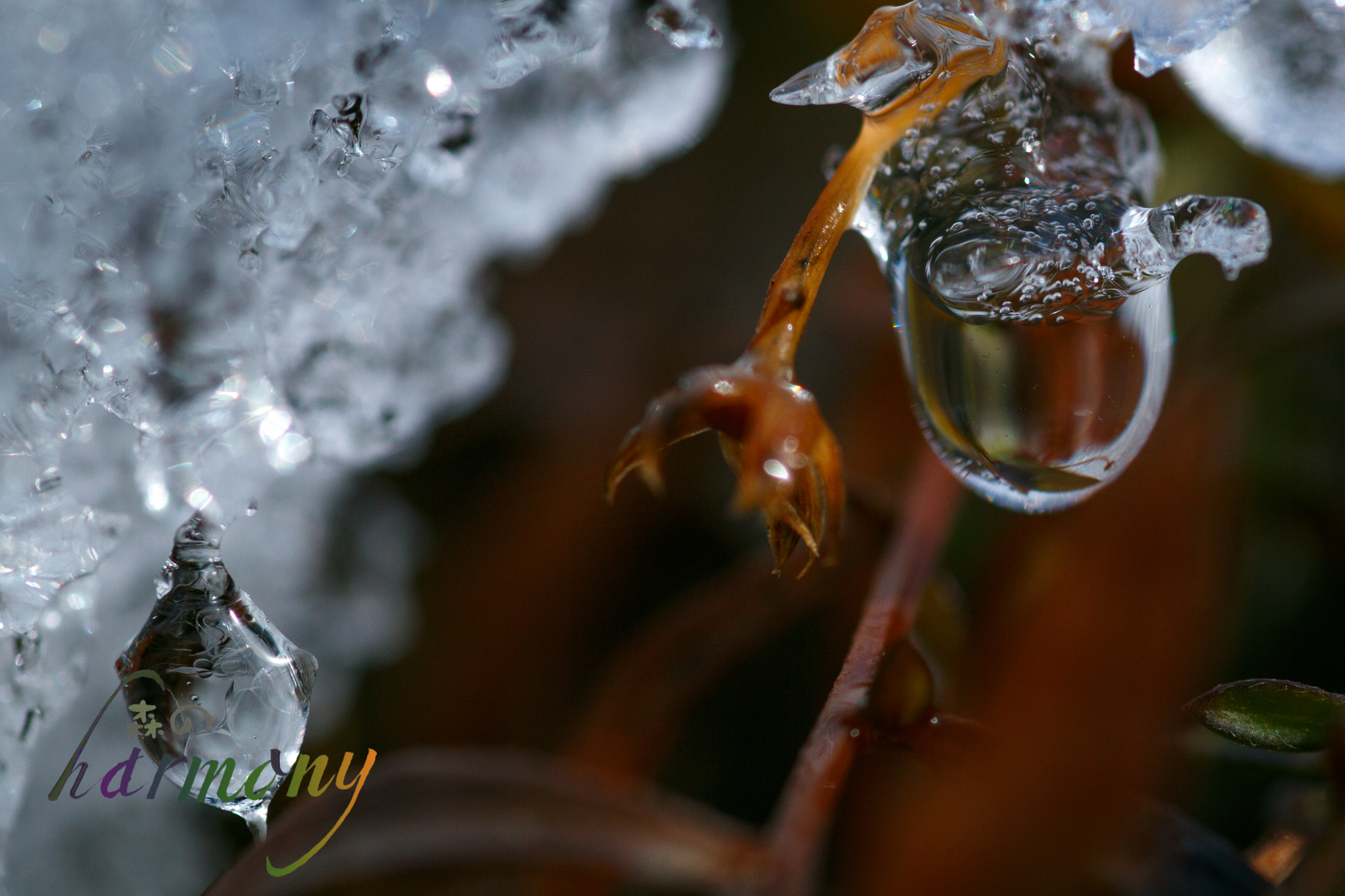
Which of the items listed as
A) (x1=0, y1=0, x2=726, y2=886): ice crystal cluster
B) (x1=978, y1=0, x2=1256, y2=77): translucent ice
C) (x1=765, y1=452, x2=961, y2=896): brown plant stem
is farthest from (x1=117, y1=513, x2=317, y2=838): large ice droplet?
(x1=978, y1=0, x2=1256, y2=77): translucent ice

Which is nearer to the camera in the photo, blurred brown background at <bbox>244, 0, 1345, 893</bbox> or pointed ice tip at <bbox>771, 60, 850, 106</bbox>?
pointed ice tip at <bbox>771, 60, 850, 106</bbox>

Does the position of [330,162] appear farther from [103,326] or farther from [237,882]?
[237,882]

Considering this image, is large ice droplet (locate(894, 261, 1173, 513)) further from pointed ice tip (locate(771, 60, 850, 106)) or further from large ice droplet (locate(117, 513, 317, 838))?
large ice droplet (locate(117, 513, 317, 838))

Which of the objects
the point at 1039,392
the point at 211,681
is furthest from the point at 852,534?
the point at 211,681

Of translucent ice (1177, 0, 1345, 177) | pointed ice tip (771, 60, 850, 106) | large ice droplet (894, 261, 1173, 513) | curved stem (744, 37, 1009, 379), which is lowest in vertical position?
large ice droplet (894, 261, 1173, 513)

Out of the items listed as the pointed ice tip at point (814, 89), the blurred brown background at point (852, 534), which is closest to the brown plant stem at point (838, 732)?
the blurred brown background at point (852, 534)

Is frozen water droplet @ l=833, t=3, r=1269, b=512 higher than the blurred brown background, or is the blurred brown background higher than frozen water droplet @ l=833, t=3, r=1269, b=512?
frozen water droplet @ l=833, t=3, r=1269, b=512

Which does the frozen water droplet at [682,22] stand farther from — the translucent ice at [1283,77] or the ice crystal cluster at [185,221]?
the translucent ice at [1283,77]
